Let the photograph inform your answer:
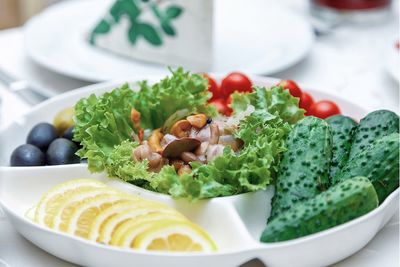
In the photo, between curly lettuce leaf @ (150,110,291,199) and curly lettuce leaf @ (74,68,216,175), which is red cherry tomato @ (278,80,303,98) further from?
curly lettuce leaf @ (150,110,291,199)

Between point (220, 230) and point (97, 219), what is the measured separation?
25 centimetres

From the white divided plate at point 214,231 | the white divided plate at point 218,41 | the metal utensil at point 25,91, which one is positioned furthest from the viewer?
the white divided plate at point 218,41

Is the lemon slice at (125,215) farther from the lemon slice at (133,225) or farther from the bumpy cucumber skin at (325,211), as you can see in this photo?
the bumpy cucumber skin at (325,211)

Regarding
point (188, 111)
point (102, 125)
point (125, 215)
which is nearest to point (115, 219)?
point (125, 215)

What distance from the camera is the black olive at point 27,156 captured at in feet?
5.76

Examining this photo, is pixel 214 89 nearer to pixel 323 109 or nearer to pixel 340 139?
pixel 323 109

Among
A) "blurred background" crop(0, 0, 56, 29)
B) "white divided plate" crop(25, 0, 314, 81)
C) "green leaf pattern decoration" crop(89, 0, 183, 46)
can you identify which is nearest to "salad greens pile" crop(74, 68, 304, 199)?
"white divided plate" crop(25, 0, 314, 81)

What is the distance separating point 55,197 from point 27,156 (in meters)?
0.26

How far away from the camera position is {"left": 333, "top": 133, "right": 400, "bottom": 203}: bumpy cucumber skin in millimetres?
1521

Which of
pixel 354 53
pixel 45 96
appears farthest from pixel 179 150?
pixel 354 53

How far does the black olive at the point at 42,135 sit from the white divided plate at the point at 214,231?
0.65 feet

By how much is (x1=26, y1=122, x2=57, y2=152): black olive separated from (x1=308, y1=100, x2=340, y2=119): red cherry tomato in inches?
26.9

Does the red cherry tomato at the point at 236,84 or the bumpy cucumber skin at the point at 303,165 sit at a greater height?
the bumpy cucumber skin at the point at 303,165

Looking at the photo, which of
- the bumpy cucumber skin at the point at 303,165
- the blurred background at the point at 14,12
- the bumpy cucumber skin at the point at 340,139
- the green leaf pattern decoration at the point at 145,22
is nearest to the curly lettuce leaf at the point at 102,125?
the bumpy cucumber skin at the point at 303,165
